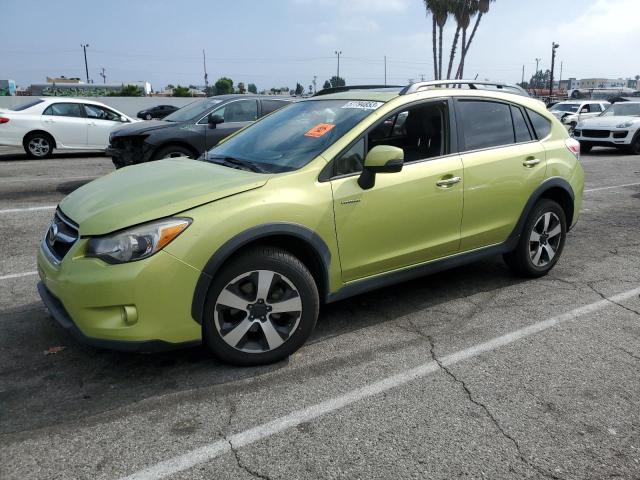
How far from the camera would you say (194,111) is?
1028cm

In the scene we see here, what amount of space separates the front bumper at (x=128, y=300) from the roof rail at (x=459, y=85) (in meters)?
2.24

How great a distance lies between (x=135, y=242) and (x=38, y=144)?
12.1 metres

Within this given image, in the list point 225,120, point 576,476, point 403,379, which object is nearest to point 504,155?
point 403,379

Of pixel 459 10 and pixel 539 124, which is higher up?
pixel 459 10

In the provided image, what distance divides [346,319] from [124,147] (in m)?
6.61

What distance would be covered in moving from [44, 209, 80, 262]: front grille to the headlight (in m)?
0.26

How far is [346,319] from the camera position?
426 cm

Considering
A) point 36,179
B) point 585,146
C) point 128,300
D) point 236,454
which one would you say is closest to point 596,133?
point 585,146

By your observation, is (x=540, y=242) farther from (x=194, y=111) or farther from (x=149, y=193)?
(x=194, y=111)

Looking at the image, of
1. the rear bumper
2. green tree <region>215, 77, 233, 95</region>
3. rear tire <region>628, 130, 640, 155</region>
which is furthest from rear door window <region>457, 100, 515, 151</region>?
green tree <region>215, 77, 233, 95</region>

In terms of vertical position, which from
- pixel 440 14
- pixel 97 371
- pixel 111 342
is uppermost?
pixel 440 14

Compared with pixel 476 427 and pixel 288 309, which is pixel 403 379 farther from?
pixel 288 309

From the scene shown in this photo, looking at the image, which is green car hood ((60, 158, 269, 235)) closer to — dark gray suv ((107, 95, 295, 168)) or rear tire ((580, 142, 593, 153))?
dark gray suv ((107, 95, 295, 168))

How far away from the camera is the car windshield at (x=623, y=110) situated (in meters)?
17.4
